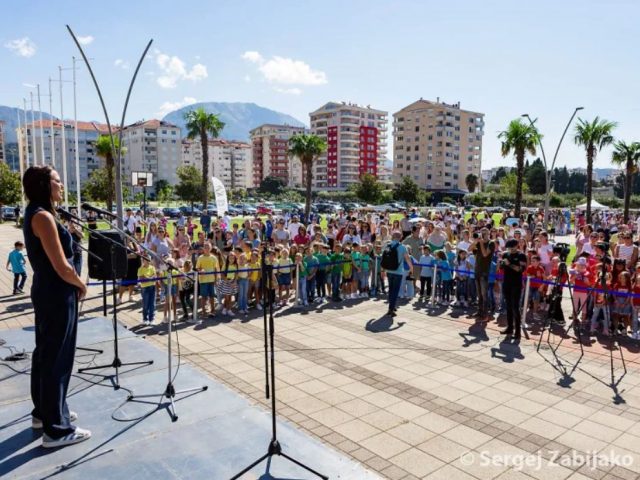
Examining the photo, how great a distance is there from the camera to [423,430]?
224 inches

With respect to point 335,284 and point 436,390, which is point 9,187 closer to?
point 335,284

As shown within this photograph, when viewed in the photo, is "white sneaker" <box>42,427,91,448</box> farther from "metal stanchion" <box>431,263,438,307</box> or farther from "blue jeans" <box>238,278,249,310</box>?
"metal stanchion" <box>431,263,438,307</box>

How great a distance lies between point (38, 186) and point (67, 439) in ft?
7.92

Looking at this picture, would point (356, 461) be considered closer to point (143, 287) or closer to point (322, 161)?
point (143, 287)

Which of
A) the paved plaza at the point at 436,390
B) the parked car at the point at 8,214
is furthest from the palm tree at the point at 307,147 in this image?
the paved plaza at the point at 436,390

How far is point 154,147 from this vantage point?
14950cm

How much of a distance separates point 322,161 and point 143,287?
143 m

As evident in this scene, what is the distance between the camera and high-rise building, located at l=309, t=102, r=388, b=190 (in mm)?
143750

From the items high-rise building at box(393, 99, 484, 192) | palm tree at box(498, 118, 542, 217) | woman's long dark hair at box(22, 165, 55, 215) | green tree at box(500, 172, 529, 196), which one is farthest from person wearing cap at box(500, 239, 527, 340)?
high-rise building at box(393, 99, 484, 192)

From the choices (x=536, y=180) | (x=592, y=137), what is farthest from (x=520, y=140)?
(x=536, y=180)

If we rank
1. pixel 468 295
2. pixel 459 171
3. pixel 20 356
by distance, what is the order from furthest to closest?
pixel 459 171, pixel 468 295, pixel 20 356

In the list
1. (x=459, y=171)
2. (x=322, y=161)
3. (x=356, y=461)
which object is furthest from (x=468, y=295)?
(x=322, y=161)

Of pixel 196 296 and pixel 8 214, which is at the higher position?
pixel 8 214

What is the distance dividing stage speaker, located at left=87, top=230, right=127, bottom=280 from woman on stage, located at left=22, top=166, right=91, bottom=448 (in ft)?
6.05
